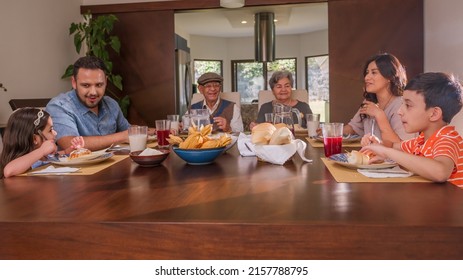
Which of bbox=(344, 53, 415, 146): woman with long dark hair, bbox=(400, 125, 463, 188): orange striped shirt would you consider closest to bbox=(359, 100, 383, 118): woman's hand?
bbox=(344, 53, 415, 146): woman with long dark hair

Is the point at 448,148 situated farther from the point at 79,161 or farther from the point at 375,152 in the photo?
the point at 79,161

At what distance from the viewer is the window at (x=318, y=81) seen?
10.5 metres

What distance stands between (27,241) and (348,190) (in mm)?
745

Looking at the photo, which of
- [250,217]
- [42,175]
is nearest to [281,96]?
[42,175]

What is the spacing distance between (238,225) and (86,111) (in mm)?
1829

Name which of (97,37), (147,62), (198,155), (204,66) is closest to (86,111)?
(198,155)

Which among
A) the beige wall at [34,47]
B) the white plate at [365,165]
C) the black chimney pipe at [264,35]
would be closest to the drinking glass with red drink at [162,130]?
the white plate at [365,165]

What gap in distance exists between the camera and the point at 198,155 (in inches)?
57.6

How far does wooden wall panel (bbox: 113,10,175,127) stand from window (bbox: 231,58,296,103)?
6405 mm

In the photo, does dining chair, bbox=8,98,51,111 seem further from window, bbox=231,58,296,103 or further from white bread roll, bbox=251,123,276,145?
window, bbox=231,58,296,103

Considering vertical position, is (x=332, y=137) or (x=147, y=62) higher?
(x=147, y=62)

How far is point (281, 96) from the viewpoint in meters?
3.54

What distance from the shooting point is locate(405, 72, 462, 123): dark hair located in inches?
54.6

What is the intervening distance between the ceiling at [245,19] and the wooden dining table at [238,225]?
617cm
